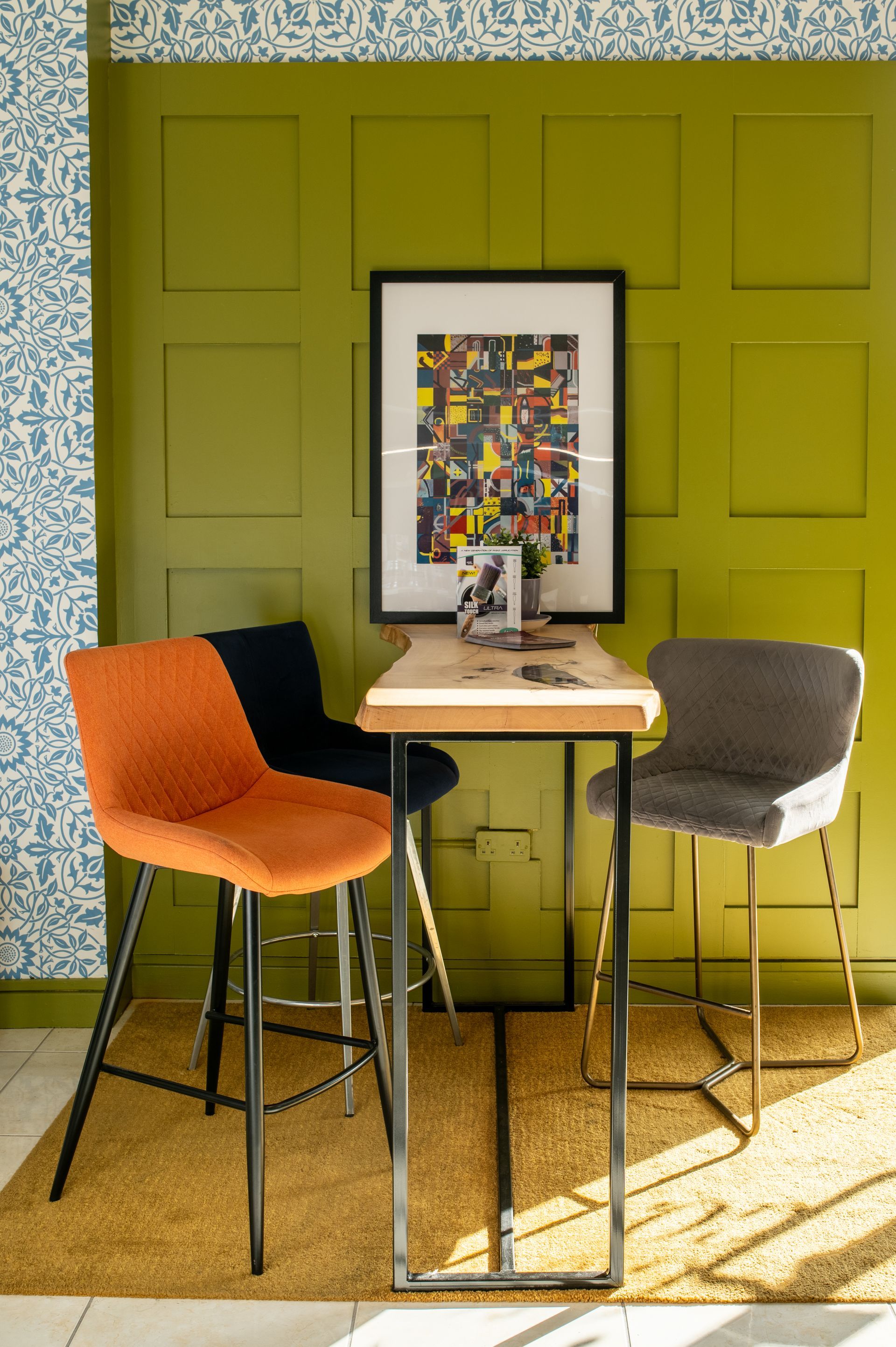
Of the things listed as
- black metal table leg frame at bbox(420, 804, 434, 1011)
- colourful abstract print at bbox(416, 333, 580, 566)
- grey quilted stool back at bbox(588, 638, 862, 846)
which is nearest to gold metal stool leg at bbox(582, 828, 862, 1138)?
grey quilted stool back at bbox(588, 638, 862, 846)

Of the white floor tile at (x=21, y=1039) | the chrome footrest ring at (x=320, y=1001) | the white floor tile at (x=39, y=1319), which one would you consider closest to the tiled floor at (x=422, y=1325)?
the white floor tile at (x=39, y=1319)

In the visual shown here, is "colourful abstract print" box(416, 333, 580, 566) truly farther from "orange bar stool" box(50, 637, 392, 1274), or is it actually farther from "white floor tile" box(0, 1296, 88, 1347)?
"white floor tile" box(0, 1296, 88, 1347)

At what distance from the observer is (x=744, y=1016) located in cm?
255

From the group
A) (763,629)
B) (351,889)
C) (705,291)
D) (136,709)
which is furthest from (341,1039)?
(705,291)

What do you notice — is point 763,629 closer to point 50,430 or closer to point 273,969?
point 273,969

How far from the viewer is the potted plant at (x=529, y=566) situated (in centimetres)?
260

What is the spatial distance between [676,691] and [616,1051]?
44.6 inches

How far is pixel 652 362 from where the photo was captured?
283 centimetres

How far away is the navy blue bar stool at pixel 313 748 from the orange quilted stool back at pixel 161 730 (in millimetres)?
204

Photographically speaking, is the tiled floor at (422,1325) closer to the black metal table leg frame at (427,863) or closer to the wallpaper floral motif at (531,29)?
the black metal table leg frame at (427,863)

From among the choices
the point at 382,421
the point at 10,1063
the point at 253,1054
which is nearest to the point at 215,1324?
the point at 253,1054

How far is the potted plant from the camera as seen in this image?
2.60 m

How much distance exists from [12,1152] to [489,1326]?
112 centimetres

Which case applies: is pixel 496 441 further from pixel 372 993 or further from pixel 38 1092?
pixel 38 1092
